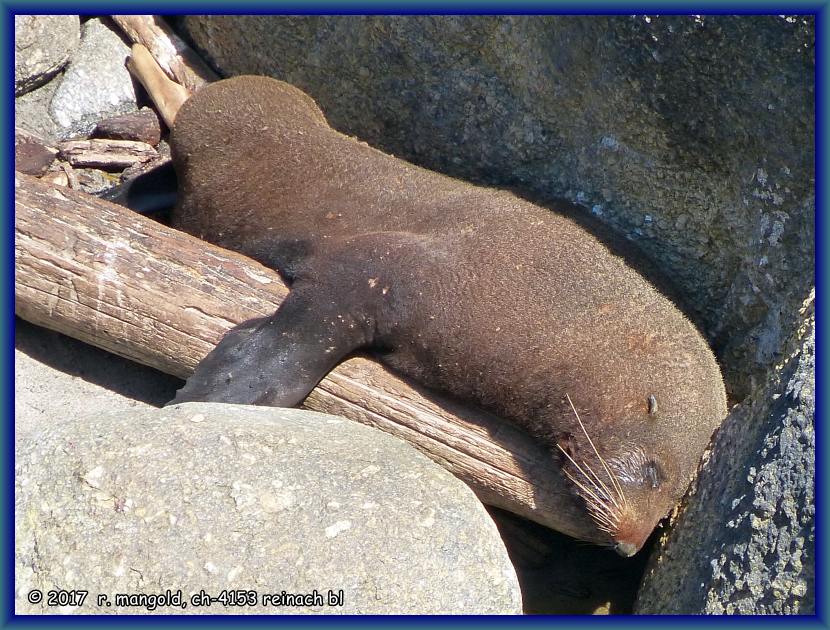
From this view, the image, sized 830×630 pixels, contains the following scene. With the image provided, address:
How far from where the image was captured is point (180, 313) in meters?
3.91

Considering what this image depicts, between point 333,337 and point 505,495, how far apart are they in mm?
921

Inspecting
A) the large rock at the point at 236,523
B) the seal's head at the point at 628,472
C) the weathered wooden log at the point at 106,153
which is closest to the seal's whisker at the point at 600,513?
the seal's head at the point at 628,472

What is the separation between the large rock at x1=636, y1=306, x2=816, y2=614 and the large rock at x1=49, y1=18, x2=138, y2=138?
3764mm

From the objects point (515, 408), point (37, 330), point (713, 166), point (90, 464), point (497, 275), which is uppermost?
point (713, 166)

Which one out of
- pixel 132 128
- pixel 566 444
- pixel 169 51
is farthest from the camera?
pixel 169 51

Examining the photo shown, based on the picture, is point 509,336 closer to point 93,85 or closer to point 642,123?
point 642,123

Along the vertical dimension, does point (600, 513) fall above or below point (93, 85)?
below

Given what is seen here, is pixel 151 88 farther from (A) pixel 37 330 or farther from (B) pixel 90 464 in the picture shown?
(B) pixel 90 464

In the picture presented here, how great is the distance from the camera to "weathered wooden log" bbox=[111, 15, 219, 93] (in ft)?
18.2

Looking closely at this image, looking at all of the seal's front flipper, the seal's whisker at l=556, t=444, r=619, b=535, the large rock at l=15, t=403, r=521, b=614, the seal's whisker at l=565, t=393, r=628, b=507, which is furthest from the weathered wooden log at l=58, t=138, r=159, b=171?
the seal's whisker at l=556, t=444, r=619, b=535

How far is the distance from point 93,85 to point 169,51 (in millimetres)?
485

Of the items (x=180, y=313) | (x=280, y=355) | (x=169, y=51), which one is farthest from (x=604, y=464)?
(x=169, y=51)

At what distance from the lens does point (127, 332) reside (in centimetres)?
395

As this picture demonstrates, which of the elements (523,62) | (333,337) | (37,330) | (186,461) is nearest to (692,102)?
(523,62)
